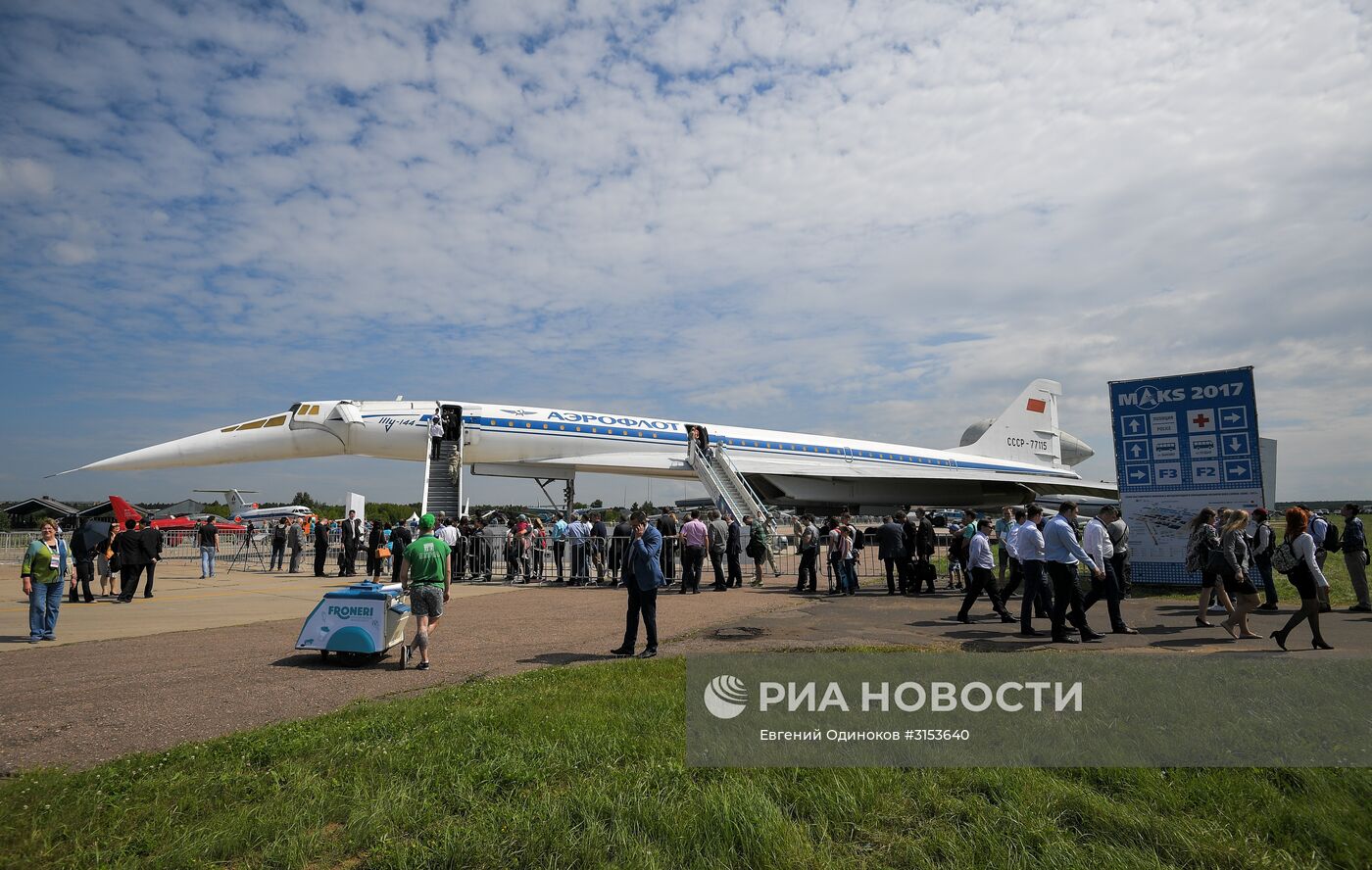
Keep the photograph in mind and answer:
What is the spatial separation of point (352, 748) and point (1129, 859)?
426 cm

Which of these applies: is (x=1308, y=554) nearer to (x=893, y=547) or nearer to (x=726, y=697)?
(x=726, y=697)

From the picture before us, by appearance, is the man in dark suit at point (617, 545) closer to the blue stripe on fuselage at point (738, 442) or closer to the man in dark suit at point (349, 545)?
the man in dark suit at point (349, 545)

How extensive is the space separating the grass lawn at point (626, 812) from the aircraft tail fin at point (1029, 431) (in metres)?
34.6

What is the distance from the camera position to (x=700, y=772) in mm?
4168

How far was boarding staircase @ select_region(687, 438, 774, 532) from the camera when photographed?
22.2m

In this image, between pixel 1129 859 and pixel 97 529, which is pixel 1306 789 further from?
pixel 97 529

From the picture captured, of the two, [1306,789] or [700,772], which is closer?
[1306,789]

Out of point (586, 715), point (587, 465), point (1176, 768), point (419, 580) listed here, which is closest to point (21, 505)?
point (587, 465)

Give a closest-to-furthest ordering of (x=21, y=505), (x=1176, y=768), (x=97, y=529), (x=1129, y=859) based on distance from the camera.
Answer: (x=1129, y=859), (x=1176, y=768), (x=97, y=529), (x=21, y=505)

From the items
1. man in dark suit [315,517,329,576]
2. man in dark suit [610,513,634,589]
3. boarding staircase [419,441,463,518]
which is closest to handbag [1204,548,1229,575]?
man in dark suit [610,513,634,589]

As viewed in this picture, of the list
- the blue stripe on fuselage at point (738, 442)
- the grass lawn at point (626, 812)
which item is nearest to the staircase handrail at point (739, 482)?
the blue stripe on fuselage at point (738, 442)

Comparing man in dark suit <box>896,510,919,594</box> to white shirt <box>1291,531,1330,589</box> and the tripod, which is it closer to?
white shirt <box>1291,531,1330,589</box>

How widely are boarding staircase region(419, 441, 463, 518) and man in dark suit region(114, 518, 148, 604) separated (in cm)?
827

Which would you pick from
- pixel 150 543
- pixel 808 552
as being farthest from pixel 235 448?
pixel 808 552
